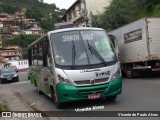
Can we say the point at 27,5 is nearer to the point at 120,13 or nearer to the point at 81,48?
the point at 120,13

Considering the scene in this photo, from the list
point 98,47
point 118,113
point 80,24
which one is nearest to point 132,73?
point 98,47

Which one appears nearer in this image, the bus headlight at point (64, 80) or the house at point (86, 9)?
the bus headlight at point (64, 80)

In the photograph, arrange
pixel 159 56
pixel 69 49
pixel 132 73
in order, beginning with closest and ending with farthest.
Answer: pixel 69 49 → pixel 159 56 → pixel 132 73

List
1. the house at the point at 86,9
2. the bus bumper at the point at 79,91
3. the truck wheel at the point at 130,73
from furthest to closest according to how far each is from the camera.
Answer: the house at the point at 86,9, the truck wheel at the point at 130,73, the bus bumper at the point at 79,91

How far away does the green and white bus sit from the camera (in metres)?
10.7

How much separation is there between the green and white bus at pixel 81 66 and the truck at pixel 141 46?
839 cm

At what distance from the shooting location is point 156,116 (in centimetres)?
861

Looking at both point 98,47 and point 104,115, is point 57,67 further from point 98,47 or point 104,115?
point 104,115

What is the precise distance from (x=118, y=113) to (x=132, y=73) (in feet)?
43.1

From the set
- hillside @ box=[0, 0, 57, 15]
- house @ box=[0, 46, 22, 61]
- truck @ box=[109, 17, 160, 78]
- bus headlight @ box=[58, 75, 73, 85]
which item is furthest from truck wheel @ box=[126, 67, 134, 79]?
hillside @ box=[0, 0, 57, 15]

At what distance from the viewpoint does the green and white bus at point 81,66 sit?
10672 millimetres

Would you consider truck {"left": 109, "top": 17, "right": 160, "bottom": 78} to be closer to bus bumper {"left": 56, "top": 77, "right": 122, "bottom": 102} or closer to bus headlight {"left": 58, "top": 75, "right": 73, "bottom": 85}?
bus bumper {"left": 56, "top": 77, "right": 122, "bottom": 102}

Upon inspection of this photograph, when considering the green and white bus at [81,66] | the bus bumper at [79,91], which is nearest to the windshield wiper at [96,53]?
the green and white bus at [81,66]

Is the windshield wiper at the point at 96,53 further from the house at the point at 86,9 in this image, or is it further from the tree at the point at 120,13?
the house at the point at 86,9
